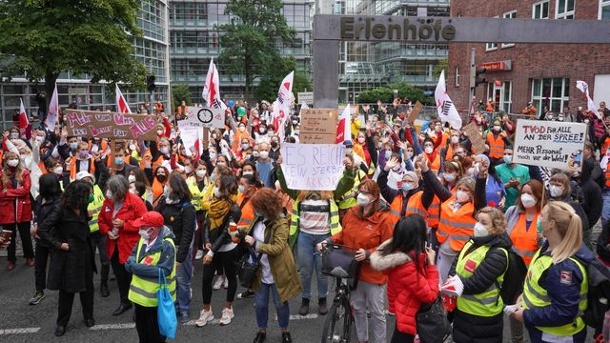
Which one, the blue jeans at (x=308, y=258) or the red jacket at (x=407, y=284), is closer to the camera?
the red jacket at (x=407, y=284)

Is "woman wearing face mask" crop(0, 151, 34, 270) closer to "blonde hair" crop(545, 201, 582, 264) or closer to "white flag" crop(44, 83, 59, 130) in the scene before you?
"white flag" crop(44, 83, 59, 130)

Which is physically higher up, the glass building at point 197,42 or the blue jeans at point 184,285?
the glass building at point 197,42

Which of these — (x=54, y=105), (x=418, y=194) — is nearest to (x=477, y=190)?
(x=418, y=194)

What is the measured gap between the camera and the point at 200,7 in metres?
57.5

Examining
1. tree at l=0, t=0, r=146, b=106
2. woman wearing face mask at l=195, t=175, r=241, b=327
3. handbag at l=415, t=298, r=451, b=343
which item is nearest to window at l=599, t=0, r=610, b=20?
tree at l=0, t=0, r=146, b=106

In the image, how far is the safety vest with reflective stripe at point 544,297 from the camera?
3.36 meters

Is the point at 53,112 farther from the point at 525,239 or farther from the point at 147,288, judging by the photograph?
the point at 525,239

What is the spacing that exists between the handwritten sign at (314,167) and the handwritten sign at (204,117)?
169 inches

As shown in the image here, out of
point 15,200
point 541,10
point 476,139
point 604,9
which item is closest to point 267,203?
point 476,139

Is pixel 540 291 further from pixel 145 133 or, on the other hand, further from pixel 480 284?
pixel 145 133

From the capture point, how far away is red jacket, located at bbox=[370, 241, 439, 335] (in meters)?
3.71

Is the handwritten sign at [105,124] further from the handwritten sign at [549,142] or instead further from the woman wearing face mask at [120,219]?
the handwritten sign at [549,142]

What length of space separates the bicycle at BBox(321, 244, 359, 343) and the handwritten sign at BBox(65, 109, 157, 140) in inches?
190

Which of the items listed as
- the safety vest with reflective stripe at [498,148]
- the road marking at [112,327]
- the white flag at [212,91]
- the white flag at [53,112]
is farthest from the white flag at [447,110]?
the white flag at [53,112]
